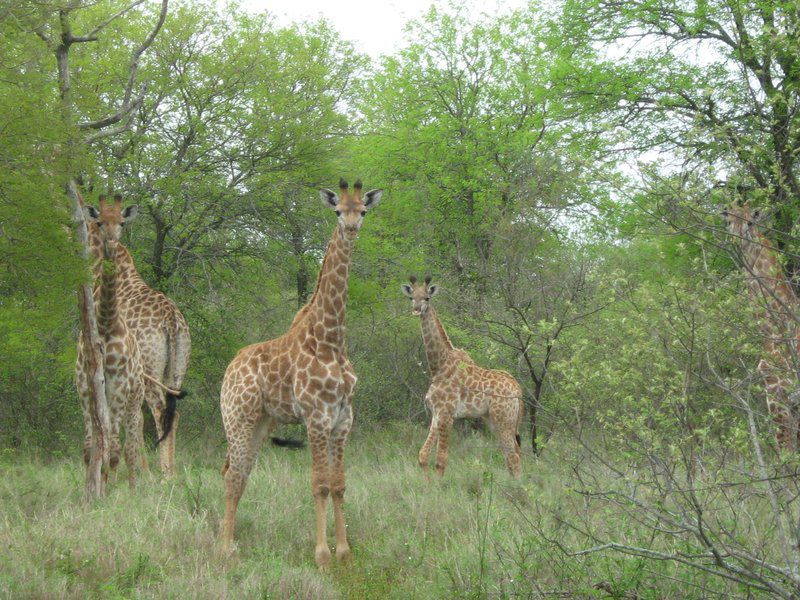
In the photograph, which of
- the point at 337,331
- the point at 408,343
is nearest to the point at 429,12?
the point at 408,343

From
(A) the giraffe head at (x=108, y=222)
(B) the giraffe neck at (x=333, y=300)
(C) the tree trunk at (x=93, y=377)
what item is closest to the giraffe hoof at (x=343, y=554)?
(B) the giraffe neck at (x=333, y=300)

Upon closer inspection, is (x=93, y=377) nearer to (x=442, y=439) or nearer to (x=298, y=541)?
(x=298, y=541)

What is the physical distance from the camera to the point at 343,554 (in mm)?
7414

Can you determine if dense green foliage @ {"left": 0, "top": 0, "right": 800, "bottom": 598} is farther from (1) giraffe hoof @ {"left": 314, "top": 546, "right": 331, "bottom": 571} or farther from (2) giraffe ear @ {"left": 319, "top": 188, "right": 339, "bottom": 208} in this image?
(2) giraffe ear @ {"left": 319, "top": 188, "right": 339, "bottom": 208}

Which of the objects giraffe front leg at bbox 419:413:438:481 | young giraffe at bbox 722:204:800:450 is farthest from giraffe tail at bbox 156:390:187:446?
young giraffe at bbox 722:204:800:450

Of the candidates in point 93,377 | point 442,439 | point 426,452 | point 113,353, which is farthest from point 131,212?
point 442,439

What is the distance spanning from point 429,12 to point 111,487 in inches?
613

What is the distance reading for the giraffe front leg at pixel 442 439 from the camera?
10523 mm

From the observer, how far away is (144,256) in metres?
14.3

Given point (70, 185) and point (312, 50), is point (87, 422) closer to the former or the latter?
point (70, 185)

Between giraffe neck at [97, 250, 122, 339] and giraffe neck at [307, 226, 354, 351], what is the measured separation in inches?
89.7

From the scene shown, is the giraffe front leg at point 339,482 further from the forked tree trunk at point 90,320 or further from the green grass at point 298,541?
the forked tree trunk at point 90,320

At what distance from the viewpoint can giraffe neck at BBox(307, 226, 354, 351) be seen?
314 inches

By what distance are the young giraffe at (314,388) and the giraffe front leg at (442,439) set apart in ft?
9.46
